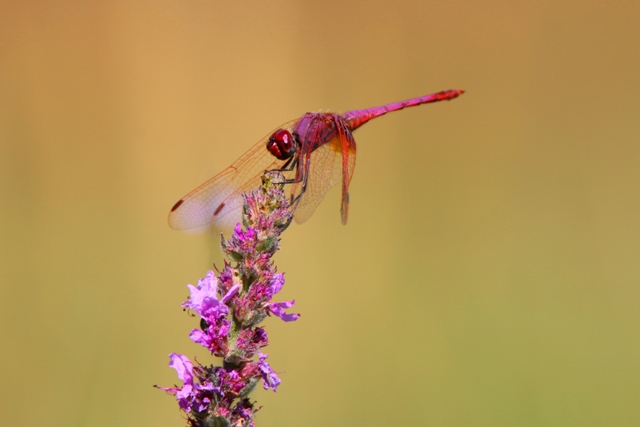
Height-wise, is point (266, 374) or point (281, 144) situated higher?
point (281, 144)

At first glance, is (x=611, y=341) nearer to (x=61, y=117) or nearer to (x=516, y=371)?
(x=516, y=371)

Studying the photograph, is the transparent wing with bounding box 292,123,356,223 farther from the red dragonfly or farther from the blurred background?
the blurred background

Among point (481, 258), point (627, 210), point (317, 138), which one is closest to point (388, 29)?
point (481, 258)

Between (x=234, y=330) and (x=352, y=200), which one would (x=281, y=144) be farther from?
(x=352, y=200)

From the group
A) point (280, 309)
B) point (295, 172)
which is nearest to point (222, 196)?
point (295, 172)

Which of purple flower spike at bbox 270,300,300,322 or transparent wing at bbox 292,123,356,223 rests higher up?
transparent wing at bbox 292,123,356,223

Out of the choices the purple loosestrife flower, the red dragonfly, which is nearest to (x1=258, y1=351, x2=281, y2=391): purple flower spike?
the purple loosestrife flower

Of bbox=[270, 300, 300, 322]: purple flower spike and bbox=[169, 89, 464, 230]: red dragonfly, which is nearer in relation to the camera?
bbox=[270, 300, 300, 322]: purple flower spike
